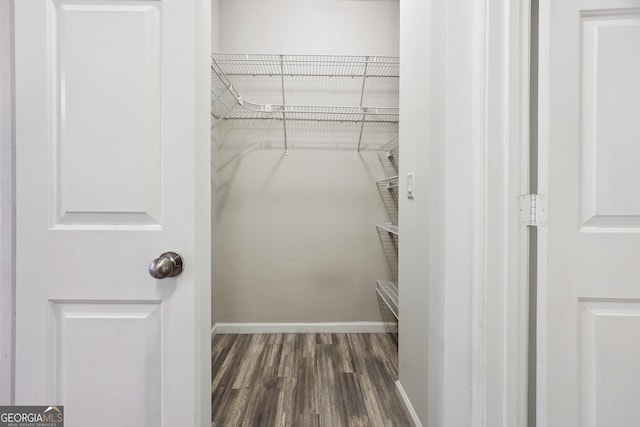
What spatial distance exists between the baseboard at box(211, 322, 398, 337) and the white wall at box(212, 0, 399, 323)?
0.15ft

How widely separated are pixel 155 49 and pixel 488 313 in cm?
121

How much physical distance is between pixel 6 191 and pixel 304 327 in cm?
197

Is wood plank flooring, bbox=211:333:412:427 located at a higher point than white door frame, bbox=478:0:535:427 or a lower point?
lower

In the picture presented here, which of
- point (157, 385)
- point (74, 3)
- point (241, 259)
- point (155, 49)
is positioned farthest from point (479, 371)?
point (241, 259)

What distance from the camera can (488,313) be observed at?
0.85 m

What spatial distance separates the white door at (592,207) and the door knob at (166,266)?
3.34ft

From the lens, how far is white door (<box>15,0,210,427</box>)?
2.57ft

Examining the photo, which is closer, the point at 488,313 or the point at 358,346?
the point at 488,313

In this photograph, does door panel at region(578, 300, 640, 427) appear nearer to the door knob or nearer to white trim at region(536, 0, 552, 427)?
white trim at region(536, 0, 552, 427)

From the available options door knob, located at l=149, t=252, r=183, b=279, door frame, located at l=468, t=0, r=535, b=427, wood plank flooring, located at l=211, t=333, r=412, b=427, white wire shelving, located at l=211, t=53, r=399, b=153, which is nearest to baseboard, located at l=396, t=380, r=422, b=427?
wood plank flooring, located at l=211, t=333, r=412, b=427

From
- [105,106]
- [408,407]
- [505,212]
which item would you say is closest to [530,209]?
[505,212]

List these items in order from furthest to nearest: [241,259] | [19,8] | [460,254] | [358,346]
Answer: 1. [241,259]
2. [358,346]
3. [460,254]
4. [19,8]

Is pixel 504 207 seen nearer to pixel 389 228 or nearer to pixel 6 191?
pixel 389 228

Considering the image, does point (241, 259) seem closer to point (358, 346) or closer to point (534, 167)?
point (358, 346)
